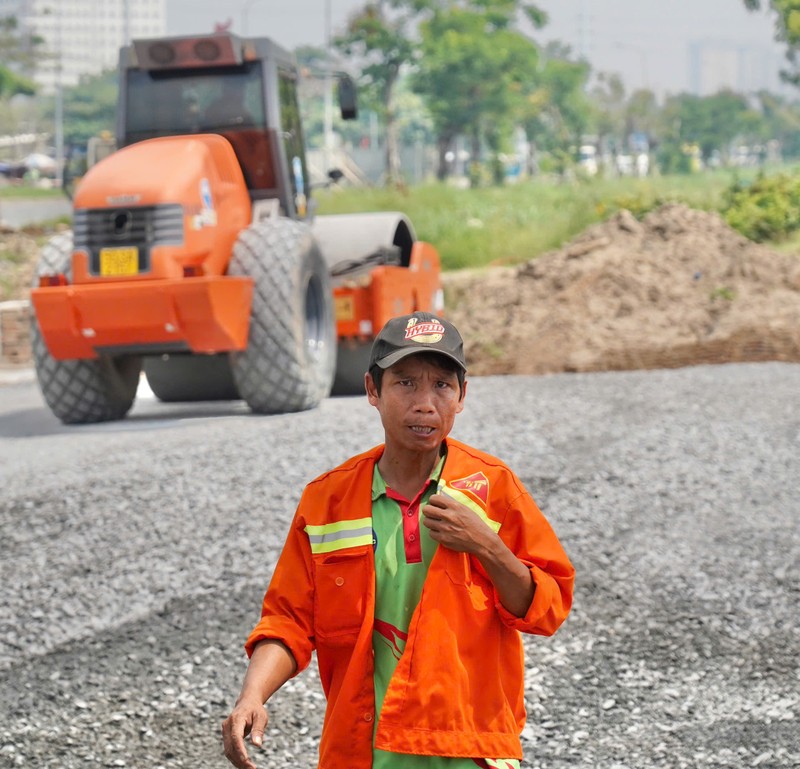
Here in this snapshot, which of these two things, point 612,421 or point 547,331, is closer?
point 612,421

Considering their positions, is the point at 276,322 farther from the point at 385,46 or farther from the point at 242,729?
the point at 385,46

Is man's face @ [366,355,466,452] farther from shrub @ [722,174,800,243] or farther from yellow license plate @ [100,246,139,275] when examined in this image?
shrub @ [722,174,800,243]

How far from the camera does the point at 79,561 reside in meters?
6.43

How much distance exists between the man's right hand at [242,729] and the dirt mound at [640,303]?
11222mm

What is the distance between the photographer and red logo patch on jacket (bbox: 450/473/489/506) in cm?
261

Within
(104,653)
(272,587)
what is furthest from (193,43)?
(272,587)

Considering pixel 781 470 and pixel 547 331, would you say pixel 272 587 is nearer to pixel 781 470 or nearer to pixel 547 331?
pixel 781 470

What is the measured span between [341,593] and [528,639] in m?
3.03

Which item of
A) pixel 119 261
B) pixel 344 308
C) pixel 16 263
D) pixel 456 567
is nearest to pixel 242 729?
pixel 456 567

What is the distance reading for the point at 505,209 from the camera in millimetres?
28578

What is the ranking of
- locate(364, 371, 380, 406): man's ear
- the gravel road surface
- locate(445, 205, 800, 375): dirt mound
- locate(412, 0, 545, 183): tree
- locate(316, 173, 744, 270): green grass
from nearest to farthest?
locate(364, 371, 380, 406): man's ear < the gravel road surface < locate(445, 205, 800, 375): dirt mound < locate(316, 173, 744, 270): green grass < locate(412, 0, 545, 183): tree

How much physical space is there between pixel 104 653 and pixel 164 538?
1330 mm

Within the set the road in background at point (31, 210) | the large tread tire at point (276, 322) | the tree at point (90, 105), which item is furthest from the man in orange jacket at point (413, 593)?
the tree at point (90, 105)

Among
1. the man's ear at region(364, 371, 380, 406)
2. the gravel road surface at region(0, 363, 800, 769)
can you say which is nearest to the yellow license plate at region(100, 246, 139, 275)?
the gravel road surface at region(0, 363, 800, 769)
